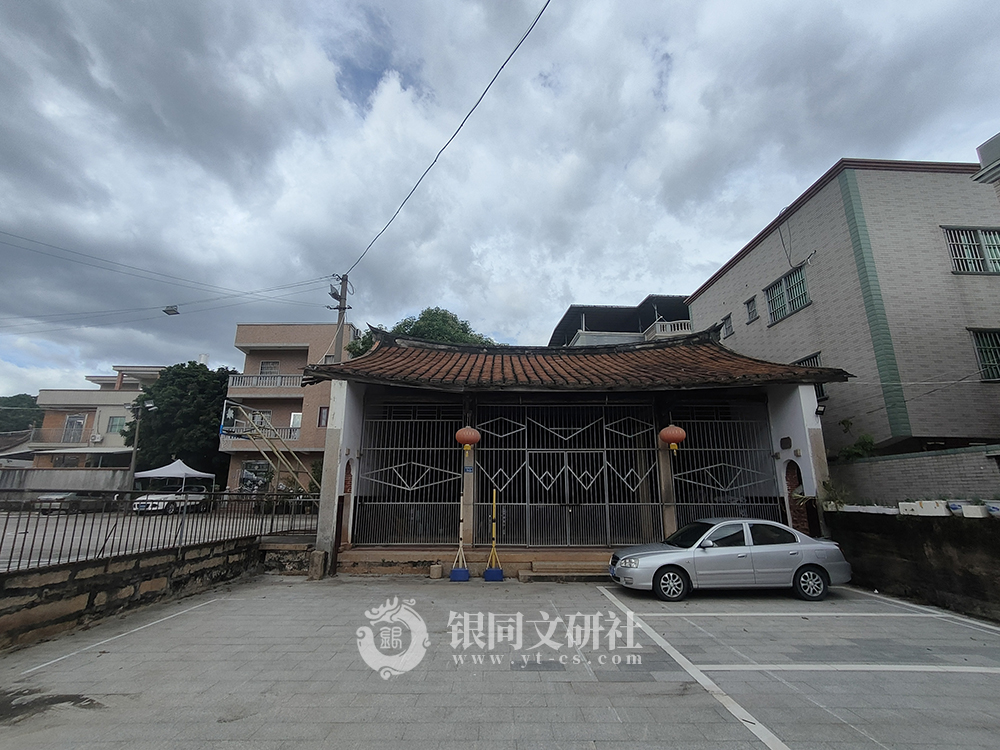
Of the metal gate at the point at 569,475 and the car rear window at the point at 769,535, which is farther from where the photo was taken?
the metal gate at the point at 569,475

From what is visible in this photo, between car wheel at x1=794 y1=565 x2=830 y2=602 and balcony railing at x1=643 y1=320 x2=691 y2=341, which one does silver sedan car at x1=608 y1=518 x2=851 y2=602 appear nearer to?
car wheel at x1=794 y1=565 x2=830 y2=602

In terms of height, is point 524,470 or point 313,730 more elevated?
point 524,470

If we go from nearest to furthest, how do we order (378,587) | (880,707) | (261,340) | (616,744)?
(616,744) < (880,707) < (378,587) < (261,340)

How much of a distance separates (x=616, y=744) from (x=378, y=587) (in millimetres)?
5498

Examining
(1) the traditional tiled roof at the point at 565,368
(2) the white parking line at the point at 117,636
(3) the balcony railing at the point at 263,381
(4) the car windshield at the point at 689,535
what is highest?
(3) the balcony railing at the point at 263,381

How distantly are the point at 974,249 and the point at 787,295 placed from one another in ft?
12.8

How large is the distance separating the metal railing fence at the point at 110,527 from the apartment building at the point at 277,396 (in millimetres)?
13896

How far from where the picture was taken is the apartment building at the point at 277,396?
859 inches

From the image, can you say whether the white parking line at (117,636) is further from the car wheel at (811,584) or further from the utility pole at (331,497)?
the car wheel at (811,584)

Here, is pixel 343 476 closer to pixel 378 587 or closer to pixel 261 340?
Result: pixel 378 587

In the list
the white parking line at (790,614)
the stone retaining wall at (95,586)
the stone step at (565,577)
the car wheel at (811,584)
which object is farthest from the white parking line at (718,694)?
the stone retaining wall at (95,586)

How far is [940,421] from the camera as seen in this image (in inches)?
382

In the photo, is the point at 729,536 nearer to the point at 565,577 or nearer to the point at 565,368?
the point at 565,577

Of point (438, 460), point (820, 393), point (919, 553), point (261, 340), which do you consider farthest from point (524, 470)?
point (261, 340)
